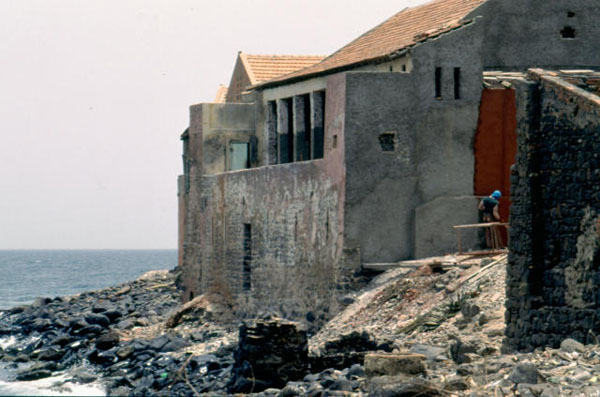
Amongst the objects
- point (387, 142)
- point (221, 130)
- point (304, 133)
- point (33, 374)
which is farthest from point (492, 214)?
Result: point (33, 374)

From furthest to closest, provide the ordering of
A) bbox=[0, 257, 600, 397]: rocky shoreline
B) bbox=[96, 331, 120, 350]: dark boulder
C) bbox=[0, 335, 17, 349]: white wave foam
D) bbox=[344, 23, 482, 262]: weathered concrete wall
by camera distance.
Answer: bbox=[0, 335, 17, 349]: white wave foam
bbox=[96, 331, 120, 350]: dark boulder
bbox=[344, 23, 482, 262]: weathered concrete wall
bbox=[0, 257, 600, 397]: rocky shoreline

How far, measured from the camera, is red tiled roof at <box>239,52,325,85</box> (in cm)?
3631

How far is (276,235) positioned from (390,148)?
4.45m

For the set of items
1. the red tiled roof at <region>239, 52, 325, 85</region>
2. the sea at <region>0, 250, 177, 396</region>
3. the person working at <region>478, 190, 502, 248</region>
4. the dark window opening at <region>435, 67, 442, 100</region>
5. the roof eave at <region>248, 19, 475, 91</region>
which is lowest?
the sea at <region>0, 250, 177, 396</region>

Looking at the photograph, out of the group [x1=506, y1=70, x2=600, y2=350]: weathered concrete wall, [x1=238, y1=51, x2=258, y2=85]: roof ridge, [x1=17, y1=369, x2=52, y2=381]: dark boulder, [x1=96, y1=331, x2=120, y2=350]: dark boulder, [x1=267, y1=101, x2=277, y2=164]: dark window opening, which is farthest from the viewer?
[x1=238, y1=51, x2=258, y2=85]: roof ridge

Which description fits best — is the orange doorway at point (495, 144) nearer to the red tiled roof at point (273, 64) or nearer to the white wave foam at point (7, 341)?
the red tiled roof at point (273, 64)

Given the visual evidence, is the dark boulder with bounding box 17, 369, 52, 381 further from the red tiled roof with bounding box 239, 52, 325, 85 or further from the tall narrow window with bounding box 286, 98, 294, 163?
the red tiled roof with bounding box 239, 52, 325, 85

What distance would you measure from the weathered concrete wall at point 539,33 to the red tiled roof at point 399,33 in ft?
1.97

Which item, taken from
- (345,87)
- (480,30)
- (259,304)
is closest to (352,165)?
(345,87)

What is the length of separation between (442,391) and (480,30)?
12.1 meters

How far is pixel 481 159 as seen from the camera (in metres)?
24.3

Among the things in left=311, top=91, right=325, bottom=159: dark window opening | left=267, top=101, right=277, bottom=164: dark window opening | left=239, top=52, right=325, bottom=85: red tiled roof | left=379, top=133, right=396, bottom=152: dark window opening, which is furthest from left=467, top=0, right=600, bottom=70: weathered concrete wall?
left=239, top=52, right=325, bottom=85: red tiled roof

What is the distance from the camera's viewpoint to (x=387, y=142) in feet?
78.7

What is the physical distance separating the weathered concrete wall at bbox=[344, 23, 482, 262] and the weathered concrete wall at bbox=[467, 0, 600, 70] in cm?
163
